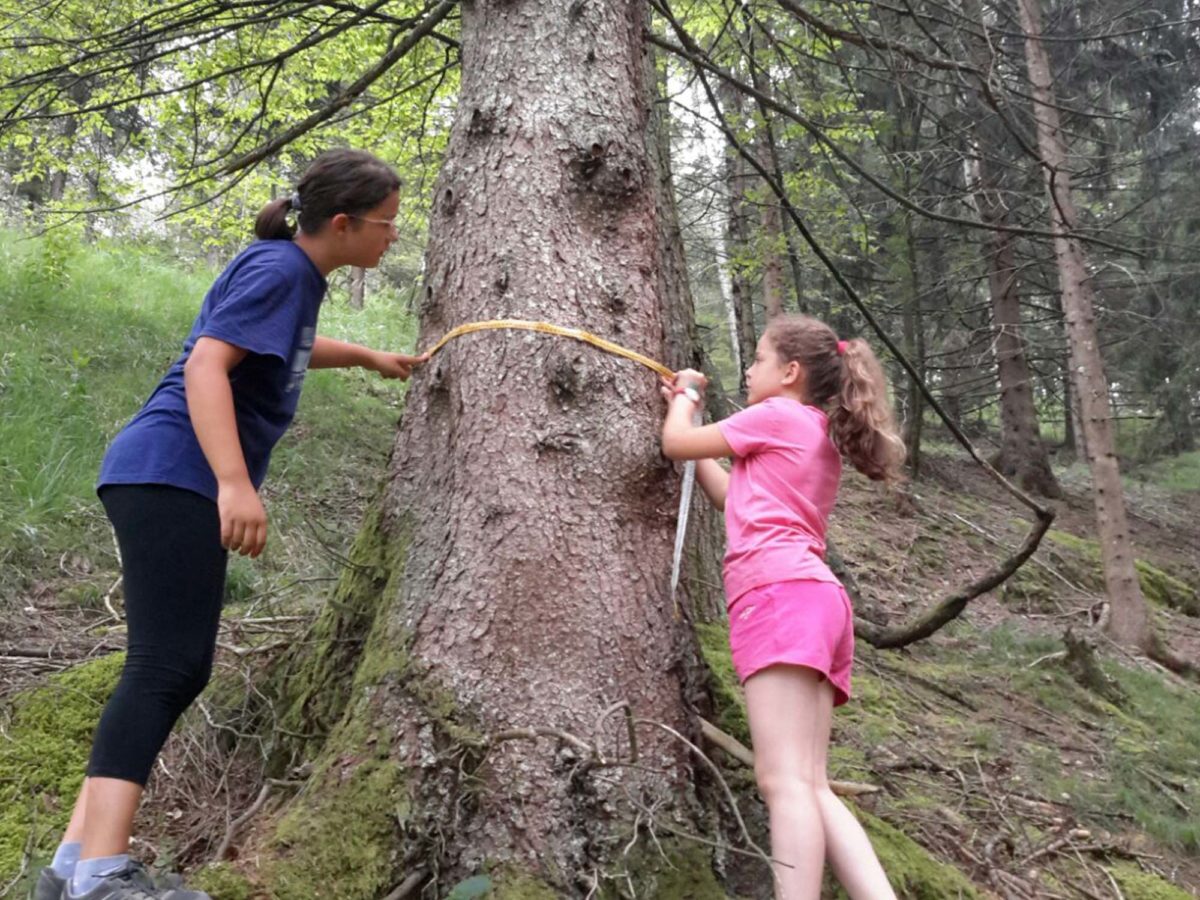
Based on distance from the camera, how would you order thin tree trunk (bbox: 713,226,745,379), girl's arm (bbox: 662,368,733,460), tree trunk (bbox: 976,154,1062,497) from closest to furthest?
girl's arm (bbox: 662,368,733,460), thin tree trunk (bbox: 713,226,745,379), tree trunk (bbox: 976,154,1062,497)

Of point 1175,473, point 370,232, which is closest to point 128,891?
point 370,232

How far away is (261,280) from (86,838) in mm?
1261

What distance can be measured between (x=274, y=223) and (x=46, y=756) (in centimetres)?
172

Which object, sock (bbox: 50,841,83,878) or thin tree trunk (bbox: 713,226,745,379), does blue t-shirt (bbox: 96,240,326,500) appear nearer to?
sock (bbox: 50,841,83,878)

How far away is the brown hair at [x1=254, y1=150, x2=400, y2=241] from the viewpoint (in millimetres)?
2381

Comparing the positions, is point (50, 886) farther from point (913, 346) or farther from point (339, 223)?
point (913, 346)

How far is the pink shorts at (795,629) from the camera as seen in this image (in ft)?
7.13

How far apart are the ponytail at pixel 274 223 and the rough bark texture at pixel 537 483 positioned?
0.44 meters

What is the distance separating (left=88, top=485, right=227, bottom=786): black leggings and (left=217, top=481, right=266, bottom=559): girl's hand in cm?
12

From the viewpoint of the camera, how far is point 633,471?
2318 millimetres

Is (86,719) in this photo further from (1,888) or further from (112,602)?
(112,602)

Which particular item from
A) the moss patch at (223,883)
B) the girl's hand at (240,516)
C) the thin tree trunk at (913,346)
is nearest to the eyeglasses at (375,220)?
the girl's hand at (240,516)

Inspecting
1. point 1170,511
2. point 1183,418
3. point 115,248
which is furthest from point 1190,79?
point 115,248

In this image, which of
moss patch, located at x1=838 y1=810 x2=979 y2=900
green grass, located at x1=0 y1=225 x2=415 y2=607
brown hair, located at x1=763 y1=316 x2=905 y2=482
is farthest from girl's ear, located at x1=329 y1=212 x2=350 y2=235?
moss patch, located at x1=838 y1=810 x2=979 y2=900
